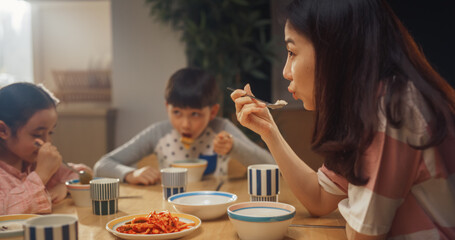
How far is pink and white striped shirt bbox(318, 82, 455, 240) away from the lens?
2.65ft

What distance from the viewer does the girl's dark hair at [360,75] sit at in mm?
823

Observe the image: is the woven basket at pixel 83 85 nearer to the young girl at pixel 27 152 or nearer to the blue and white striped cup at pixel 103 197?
the young girl at pixel 27 152

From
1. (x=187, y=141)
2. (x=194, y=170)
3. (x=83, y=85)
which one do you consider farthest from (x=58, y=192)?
(x=83, y=85)

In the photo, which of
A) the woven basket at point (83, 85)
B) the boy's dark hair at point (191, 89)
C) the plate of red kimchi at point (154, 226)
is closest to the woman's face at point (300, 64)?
the plate of red kimchi at point (154, 226)

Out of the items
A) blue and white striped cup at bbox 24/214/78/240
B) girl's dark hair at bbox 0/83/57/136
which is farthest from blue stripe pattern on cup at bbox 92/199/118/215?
blue and white striped cup at bbox 24/214/78/240

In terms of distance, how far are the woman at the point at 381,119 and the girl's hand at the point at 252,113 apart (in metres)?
0.22

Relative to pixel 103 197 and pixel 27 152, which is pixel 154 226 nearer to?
pixel 103 197

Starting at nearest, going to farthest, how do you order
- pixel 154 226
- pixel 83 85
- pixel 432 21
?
pixel 154 226
pixel 432 21
pixel 83 85

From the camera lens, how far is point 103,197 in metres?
1.17

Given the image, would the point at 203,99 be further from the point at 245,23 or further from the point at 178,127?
the point at 245,23

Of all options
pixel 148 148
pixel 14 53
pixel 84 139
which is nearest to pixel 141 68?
pixel 84 139

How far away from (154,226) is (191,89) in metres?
1.09

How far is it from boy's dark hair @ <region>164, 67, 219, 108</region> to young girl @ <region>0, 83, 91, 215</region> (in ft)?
2.25

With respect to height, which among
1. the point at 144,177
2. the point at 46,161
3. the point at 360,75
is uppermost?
the point at 360,75
